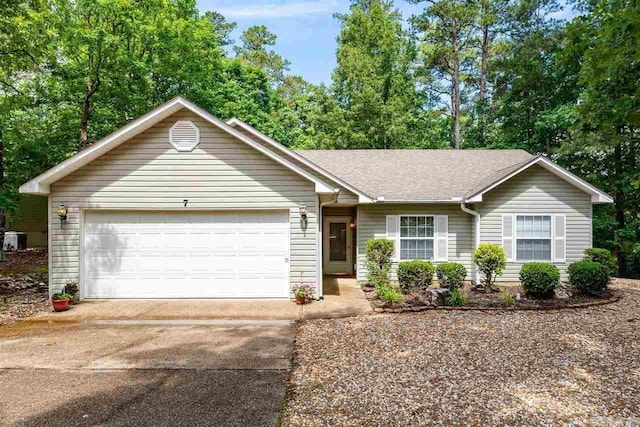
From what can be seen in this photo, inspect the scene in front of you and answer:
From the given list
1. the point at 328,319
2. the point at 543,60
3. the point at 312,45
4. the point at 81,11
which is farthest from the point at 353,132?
the point at 328,319

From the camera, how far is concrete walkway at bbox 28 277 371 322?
24.8 feet

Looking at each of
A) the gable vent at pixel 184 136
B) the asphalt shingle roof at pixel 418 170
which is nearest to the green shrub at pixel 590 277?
the asphalt shingle roof at pixel 418 170

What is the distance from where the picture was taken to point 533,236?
1120 cm

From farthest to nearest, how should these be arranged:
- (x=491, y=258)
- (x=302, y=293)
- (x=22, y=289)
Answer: (x=22, y=289)
(x=491, y=258)
(x=302, y=293)

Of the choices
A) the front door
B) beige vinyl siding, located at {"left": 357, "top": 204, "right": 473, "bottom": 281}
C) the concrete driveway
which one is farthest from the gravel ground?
the front door

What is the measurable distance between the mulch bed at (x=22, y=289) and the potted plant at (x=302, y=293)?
18.1 ft

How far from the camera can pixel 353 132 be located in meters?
22.0

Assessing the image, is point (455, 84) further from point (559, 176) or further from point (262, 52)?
point (262, 52)

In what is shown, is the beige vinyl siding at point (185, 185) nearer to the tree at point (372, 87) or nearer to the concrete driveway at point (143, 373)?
the concrete driveway at point (143, 373)

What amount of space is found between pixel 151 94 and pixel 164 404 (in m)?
17.9

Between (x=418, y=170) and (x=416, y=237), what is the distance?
3.08m

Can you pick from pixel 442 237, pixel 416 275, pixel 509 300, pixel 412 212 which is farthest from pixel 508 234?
pixel 416 275

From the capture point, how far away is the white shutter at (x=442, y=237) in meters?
11.5

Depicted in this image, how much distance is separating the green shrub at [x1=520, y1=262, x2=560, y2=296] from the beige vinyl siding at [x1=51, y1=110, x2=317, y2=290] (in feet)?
16.7
